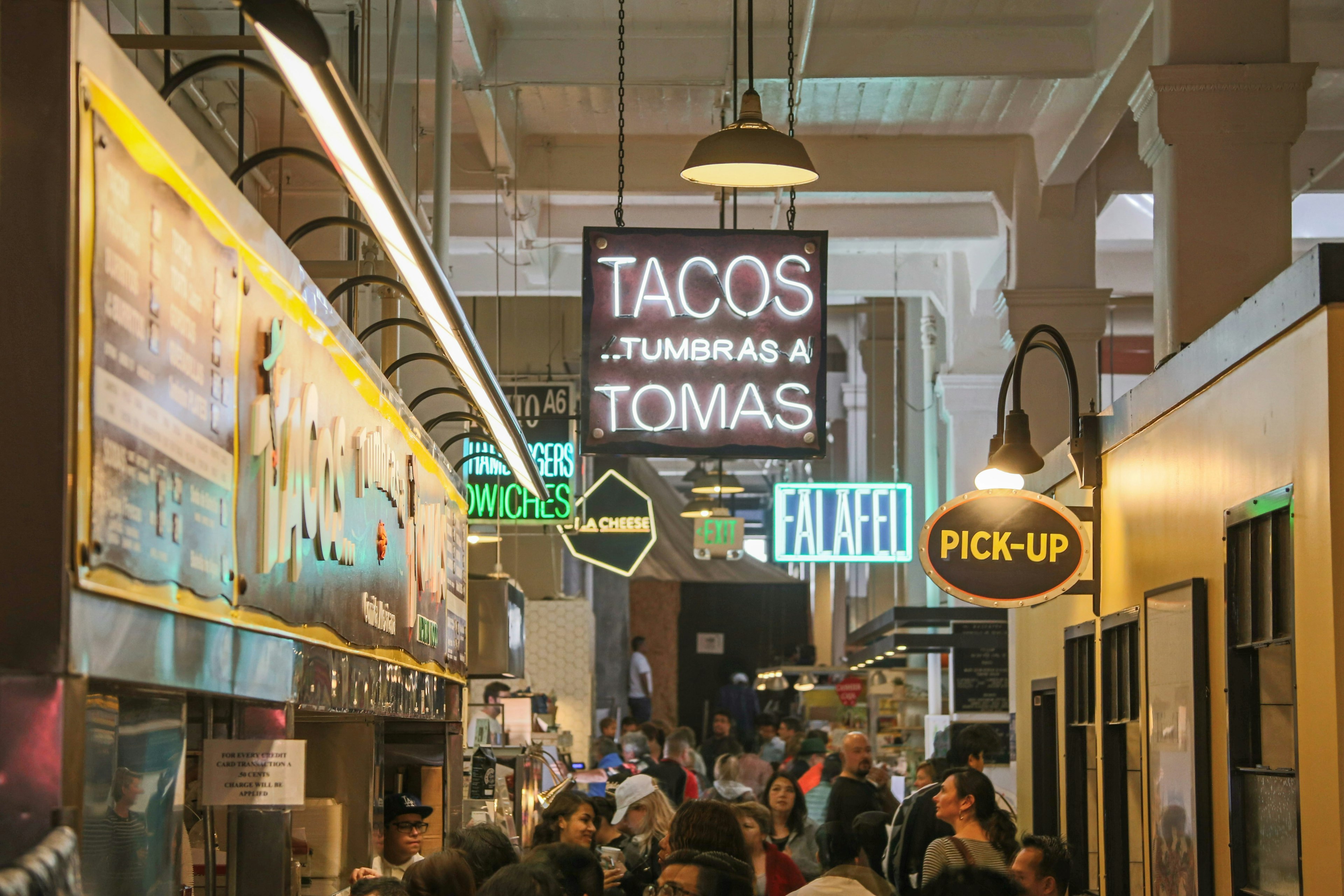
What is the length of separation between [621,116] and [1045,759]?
13.6 ft

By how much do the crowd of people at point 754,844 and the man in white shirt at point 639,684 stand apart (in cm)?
1151

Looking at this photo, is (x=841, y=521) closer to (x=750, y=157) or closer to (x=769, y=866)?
(x=769, y=866)

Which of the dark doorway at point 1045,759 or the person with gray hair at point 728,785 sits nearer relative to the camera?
the dark doorway at point 1045,759

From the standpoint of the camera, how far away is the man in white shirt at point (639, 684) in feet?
77.9

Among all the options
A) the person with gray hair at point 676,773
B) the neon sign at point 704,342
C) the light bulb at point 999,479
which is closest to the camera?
the light bulb at point 999,479

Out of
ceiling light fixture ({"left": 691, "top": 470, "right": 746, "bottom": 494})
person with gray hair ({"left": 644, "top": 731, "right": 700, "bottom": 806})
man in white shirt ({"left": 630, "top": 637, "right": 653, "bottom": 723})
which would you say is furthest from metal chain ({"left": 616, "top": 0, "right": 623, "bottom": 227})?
man in white shirt ({"left": 630, "top": 637, "right": 653, "bottom": 723})

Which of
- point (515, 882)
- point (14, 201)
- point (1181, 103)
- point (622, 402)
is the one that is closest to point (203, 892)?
point (515, 882)

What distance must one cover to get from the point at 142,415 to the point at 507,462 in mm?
4315

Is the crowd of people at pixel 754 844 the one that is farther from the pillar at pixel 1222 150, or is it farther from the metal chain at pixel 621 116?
the metal chain at pixel 621 116

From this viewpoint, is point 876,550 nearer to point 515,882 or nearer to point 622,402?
point 622,402

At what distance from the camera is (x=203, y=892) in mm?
3857

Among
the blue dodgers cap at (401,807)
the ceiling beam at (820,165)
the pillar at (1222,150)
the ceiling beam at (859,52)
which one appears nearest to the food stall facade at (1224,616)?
the pillar at (1222,150)

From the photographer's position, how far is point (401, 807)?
640 centimetres

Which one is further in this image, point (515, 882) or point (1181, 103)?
point (1181, 103)
